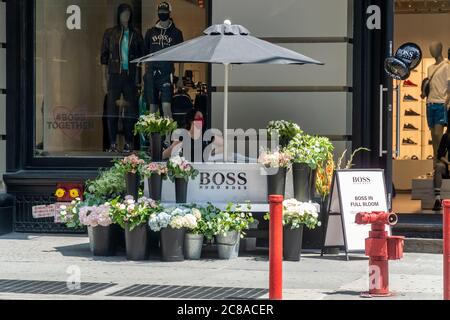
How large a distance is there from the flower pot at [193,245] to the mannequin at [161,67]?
2.97 meters

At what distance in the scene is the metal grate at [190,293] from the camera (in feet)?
32.0

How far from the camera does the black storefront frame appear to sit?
14773 millimetres

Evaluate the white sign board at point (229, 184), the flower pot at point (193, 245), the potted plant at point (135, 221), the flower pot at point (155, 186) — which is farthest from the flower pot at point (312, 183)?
the potted plant at point (135, 221)

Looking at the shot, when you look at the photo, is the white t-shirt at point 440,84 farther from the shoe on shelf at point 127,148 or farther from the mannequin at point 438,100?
the shoe on shelf at point 127,148

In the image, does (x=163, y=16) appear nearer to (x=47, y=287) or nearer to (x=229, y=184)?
(x=229, y=184)

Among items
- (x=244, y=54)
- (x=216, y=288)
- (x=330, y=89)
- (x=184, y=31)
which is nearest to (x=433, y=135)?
→ (x=330, y=89)

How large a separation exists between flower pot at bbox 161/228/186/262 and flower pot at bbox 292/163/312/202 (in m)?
1.48

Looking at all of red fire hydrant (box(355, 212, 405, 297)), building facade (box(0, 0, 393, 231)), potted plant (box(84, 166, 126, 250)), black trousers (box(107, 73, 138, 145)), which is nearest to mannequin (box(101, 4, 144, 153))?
black trousers (box(107, 73, 138, 145))

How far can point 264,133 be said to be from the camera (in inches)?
515

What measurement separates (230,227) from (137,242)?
110cm

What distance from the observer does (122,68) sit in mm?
14977

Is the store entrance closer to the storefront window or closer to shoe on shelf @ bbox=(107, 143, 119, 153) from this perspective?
the storefront window
